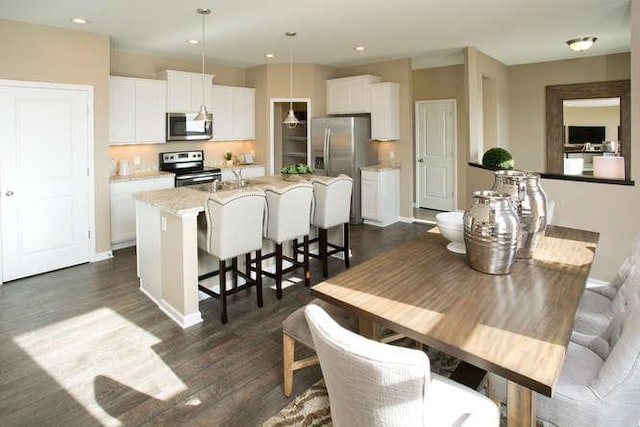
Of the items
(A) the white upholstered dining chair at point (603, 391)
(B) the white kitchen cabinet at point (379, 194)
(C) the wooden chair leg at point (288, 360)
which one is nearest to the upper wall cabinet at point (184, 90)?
(B) the white kitchen cabinet at point (379, 194)

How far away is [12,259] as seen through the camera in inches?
→ 171

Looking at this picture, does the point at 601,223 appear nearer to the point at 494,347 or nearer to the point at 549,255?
the point at 549,255

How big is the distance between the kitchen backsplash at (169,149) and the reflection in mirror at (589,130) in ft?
17.5

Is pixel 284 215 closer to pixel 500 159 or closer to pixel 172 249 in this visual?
pixel 172 249

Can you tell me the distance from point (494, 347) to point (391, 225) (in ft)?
18.3

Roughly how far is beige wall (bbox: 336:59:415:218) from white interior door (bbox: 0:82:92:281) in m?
4.45

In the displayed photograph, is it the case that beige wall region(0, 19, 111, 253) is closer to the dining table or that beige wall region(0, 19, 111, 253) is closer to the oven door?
the oven door

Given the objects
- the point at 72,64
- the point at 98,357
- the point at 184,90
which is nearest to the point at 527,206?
the point at 98,357

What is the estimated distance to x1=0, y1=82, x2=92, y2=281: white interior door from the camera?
4262 mm

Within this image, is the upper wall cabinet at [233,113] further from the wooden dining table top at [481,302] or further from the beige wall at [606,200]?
the wooden dining table top at [481,302]

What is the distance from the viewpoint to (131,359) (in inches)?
110

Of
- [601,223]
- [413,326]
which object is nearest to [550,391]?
[413,326]

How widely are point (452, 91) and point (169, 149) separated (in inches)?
195

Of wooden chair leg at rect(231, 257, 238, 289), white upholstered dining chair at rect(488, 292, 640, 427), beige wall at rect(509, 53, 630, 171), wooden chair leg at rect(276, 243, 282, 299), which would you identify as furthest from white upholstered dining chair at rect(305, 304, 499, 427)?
beige wall at rect(509, 53, 630, 171)
